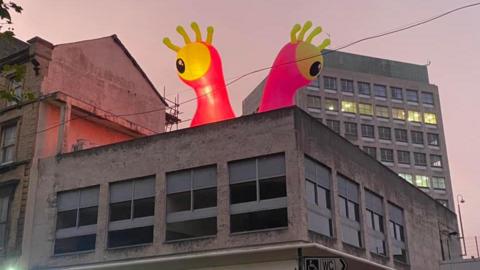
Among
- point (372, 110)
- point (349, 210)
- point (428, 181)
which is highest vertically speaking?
point (372, 110)

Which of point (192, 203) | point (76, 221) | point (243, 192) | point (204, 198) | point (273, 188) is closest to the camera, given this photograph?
point (273, 188)

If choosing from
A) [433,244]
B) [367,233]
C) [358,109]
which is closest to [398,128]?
[358,109]

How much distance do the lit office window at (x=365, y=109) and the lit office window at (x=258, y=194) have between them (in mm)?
67185

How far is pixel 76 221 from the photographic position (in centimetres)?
2627

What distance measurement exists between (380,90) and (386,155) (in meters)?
10.6

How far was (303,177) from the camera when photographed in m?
21.2

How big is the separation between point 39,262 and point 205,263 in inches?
333

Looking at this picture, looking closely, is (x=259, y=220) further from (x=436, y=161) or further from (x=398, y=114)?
(x=436, y=161)

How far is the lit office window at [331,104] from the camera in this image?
281ft

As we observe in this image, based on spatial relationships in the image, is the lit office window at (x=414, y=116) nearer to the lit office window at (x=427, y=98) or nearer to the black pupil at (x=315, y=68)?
the lit office window at (x=427, y=98)

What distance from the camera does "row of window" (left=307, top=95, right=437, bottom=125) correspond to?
8544 centimetres

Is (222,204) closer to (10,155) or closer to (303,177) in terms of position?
(303,177)

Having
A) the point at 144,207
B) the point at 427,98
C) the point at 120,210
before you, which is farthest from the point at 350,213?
the point at 427,98

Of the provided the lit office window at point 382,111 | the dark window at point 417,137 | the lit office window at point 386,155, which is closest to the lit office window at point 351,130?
the lit office window at point 382,111
